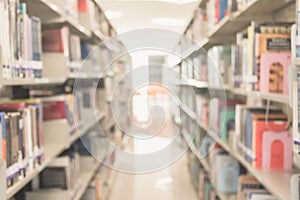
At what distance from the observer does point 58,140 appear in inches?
89.4

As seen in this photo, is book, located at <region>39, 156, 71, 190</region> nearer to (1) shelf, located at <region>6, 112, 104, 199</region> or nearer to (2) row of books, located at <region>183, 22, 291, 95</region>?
(1) shelf, located at <region>6, 112, 104, 199</region>

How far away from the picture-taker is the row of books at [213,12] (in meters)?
2.25

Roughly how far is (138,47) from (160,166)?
39 centimetres

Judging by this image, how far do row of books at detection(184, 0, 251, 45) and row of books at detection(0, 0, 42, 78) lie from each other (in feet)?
3.37

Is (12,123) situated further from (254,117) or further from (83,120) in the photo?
(83,120)

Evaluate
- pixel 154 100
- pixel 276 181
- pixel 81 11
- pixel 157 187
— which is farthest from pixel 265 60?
pixel 157 187

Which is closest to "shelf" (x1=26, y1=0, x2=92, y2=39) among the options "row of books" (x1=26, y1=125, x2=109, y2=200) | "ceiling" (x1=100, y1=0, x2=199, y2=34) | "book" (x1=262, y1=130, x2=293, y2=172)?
"row of books" (x1=26, y1=125, x2=109, y2=200)

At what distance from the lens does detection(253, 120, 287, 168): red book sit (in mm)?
1827

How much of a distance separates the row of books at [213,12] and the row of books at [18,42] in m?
1.03

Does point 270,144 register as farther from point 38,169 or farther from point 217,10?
point 217,10

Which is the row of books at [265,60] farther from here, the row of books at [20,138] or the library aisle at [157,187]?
the library aisle at [157,187]

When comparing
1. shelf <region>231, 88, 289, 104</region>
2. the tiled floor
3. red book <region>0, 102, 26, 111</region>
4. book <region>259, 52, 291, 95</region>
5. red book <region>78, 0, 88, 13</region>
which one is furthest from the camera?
the tiled floor

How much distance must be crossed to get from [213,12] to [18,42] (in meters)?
1.91

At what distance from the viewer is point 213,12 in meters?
3.02
